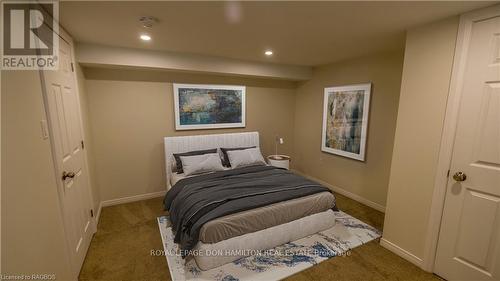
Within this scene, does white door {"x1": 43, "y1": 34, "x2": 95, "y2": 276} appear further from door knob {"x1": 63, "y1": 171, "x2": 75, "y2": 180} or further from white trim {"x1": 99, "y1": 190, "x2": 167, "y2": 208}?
white trim {"x1": 99, "y1": 190, "x2": 167, "y2": 208}

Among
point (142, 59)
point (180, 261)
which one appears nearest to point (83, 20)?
point (142, 59)

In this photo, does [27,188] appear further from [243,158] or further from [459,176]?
[459,176]

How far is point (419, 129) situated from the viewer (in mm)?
2086

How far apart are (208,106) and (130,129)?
51.0 inches

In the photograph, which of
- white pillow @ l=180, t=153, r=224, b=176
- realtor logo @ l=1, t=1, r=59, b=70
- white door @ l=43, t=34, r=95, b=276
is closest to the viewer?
realtor logo @ l=1, t=1, r=59, b=70

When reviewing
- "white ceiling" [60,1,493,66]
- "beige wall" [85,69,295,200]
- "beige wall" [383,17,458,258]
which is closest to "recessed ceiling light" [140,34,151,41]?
"white ceiling" [60,1,493,66]

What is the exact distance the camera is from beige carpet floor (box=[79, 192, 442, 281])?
2047 millimetres

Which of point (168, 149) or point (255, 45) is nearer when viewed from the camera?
point (255, 45)

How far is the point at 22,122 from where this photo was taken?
131 cm

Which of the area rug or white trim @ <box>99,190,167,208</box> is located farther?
white trim @ <box>99,190,167,208</box>

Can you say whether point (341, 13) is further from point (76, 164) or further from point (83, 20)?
point (76, 164)

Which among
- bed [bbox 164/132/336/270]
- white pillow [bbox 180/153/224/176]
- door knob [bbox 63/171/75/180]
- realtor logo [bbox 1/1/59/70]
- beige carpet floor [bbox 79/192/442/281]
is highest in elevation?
realtor logo [bbox 1/1/59/70]

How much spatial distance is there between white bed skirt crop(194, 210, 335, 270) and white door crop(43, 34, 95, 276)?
45.2 inches

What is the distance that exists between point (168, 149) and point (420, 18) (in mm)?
3427
